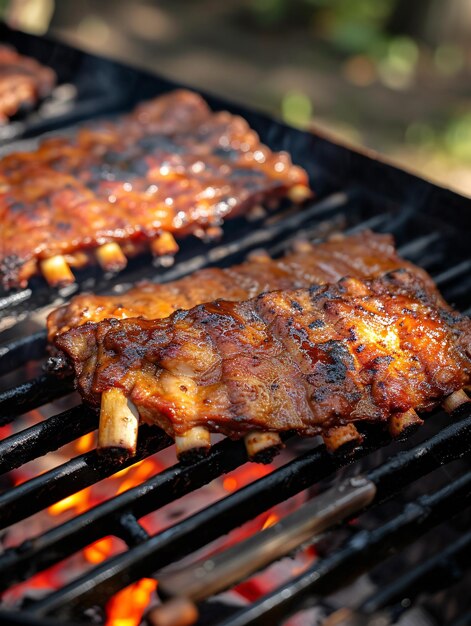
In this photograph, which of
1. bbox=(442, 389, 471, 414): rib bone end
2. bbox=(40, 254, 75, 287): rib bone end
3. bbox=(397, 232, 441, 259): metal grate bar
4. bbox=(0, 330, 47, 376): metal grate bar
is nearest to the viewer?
bbox=(442, 389, 471, 414): rib bone end

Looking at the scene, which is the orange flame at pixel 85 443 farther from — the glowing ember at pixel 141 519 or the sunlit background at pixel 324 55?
the sunlit background at pixel 324 55

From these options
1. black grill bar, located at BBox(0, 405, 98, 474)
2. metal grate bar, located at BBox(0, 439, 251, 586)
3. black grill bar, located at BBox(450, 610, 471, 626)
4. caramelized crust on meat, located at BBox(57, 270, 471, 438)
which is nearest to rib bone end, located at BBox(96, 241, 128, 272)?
caramelized crust on meat, located at BBox(57, 270, 471, 438)

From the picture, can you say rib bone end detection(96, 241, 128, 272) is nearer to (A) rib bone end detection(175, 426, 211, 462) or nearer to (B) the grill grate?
(B) the grill grate

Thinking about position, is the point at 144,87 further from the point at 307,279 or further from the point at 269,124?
the point at 307,279

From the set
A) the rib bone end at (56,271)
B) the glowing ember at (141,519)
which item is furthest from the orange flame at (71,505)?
the rib bone end at (56,271)

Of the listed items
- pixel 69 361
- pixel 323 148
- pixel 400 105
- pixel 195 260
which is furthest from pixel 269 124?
pixel 400 105

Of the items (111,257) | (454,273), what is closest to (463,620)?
(454,273)
